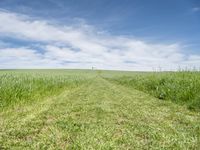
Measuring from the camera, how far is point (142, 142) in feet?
21.0

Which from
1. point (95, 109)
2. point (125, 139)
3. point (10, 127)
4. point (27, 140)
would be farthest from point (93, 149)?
point (95, 109)

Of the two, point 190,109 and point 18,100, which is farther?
point 18,100

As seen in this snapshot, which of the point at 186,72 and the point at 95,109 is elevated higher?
the point at 186,72

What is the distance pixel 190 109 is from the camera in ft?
39.1

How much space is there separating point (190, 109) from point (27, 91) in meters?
8.93

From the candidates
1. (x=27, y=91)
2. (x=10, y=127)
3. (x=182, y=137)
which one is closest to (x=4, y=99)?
(x=27, y=91)

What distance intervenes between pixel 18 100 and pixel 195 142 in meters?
9.14

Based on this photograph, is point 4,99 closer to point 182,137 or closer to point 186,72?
point 182,137

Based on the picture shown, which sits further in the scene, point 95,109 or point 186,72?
point 186,72

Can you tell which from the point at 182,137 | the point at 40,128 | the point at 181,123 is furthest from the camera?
the point at 181,123

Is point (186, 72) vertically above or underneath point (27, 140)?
above

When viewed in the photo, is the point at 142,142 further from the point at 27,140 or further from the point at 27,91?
the point at 27,91

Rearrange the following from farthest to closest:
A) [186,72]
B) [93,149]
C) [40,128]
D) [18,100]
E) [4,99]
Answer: [186,72], [18,100], [4,99], [40,128], [93,149]

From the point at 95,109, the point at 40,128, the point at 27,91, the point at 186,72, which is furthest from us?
the point at 186,72
